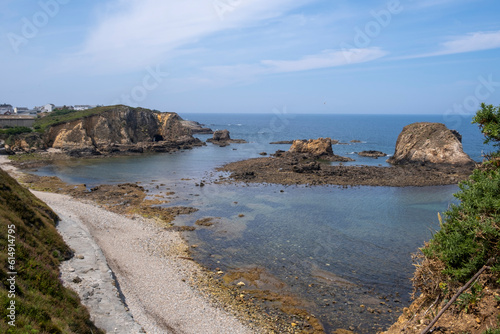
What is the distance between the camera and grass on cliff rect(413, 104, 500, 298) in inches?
356

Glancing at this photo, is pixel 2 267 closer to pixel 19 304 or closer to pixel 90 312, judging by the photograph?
pixel 19 304

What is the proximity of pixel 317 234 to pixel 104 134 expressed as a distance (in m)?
71.7

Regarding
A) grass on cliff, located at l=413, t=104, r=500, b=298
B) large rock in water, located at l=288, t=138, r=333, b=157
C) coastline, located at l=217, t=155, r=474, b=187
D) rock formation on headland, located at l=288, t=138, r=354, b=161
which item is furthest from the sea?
large rock in water, located at l=288, t=138, r=333, b=157

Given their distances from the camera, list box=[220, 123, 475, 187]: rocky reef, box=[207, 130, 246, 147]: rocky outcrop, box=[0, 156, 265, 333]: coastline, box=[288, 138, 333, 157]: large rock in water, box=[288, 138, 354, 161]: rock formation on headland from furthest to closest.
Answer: box=[207, 130, 246, 147]: rocky outcrop
box=[288, 138, 333, 157]: large rock in water
box=[288, 138, 354, 161]: rock formation on headland
box=[220, 123, 475, 187]: rocky reef
box=[0, 156, 265, 333]: coastline

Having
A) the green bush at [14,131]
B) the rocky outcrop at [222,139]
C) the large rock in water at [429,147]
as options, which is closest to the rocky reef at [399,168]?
the large rock in water at [429,147]

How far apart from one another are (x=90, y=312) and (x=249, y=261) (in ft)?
37.0

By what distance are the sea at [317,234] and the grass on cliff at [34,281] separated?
9632 millimetres

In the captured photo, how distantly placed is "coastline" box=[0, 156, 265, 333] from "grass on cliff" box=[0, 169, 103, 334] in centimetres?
125

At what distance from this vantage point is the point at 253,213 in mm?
34812

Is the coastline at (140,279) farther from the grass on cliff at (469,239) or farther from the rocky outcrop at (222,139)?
the rocky outcrop at (222,139)

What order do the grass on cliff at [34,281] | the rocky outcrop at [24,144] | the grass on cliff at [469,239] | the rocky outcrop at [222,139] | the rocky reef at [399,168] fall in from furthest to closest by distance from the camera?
the rocky outcrop at [222,139], the rocky outcrop at [24,144], the rocky reef at [399,168], the grass on cliff at [34,281], the grass on cliff at [469,239]

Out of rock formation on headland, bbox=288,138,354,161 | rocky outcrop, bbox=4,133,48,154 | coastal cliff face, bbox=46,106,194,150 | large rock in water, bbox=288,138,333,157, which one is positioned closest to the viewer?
rocky outcrop, bbox=4,133,48,154

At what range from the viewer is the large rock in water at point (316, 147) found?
247ft

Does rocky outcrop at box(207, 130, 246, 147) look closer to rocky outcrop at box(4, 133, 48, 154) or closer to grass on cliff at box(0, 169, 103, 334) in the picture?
rocky outcrop at box(4, 133, 48, 154)
